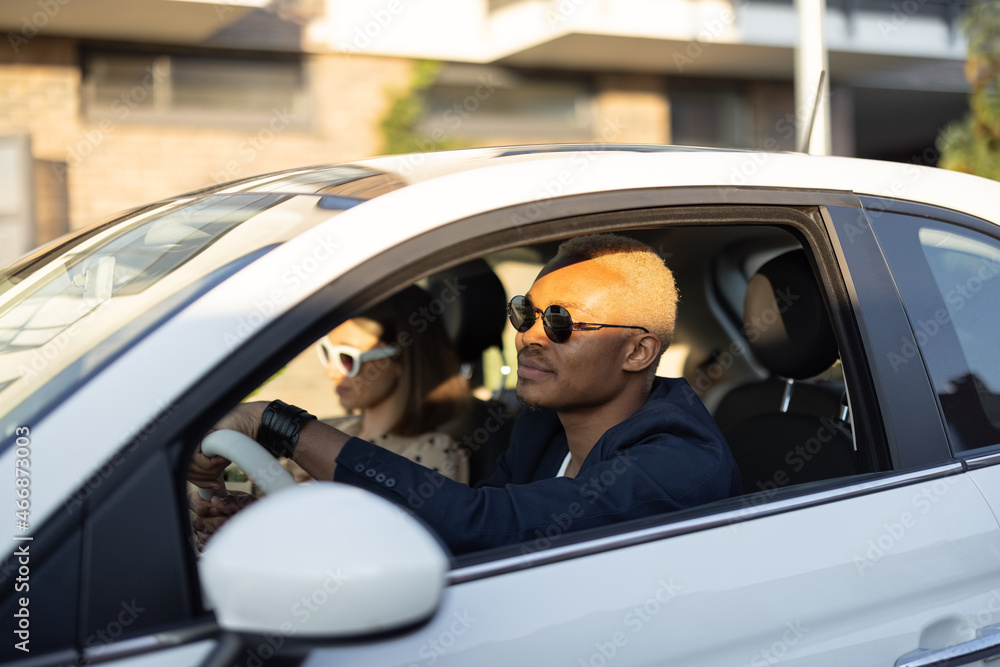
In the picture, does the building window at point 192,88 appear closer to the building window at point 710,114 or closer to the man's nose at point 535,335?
the building window at point 710,114

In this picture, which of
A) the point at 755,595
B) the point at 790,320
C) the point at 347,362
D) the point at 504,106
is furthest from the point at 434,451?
the point at 504,106

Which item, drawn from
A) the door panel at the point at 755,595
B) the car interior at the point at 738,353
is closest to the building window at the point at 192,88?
the car interior at the point at 738,353

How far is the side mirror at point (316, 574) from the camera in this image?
2.81 feet

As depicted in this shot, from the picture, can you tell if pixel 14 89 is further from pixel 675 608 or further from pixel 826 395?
pixel 675 608

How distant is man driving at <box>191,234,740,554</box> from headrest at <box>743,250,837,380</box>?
194 millimetres

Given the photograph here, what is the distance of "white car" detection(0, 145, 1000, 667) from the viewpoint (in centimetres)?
94

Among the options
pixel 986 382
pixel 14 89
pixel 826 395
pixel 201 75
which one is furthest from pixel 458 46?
pixel 986 382

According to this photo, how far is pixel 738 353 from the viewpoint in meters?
3.06

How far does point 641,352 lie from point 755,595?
748 mm

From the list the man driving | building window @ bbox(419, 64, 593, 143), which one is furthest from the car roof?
building window @ bbox(419, 64, 593, 143)

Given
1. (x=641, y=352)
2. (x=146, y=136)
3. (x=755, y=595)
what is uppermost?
(x=146, y=136)

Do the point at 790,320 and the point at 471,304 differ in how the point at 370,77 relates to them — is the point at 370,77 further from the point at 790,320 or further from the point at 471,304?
the point at 790,320

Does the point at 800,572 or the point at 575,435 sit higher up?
the point at 575,435

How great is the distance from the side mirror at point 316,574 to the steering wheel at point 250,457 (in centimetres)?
50
